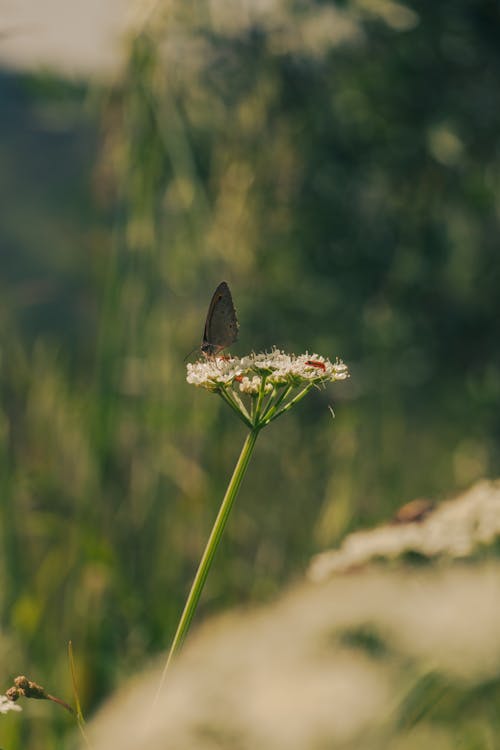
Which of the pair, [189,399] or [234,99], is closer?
[189,399]

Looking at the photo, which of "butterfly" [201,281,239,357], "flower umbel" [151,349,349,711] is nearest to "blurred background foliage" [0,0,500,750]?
"butterfly" [201,281,239,357]

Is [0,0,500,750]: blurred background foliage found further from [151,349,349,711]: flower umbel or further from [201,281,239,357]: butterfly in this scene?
[151,349,349,711]: flower umbel

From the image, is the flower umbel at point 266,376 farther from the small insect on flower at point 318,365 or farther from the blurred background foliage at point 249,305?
the blurred background foliage at point 249,305

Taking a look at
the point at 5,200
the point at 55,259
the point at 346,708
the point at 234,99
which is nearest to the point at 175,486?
the point at 234,99

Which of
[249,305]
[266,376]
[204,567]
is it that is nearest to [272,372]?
[266,376]

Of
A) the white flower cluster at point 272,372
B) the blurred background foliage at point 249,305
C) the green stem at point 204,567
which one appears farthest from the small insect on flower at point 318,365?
the blurred background foliage at point 249,305

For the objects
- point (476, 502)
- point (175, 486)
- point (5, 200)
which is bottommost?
point (476, 502)

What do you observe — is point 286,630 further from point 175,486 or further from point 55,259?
point 55,259
